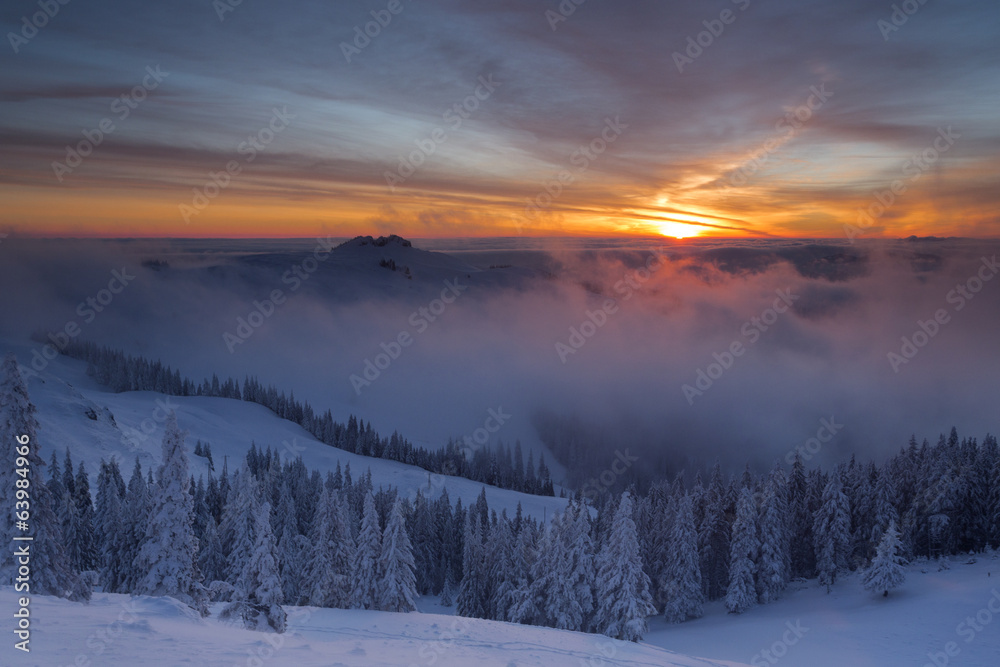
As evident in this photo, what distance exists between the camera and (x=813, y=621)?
4672cm

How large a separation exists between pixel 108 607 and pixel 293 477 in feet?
213

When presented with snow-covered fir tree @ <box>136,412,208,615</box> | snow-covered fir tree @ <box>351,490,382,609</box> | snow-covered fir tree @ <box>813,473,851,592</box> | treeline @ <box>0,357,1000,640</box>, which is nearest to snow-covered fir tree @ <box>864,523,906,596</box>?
treeline @ <box>0,357,1000,640</box>

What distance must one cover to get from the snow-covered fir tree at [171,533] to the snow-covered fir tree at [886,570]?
53039mm

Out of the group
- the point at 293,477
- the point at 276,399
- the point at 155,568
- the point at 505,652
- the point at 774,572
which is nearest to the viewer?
the point at 505,652

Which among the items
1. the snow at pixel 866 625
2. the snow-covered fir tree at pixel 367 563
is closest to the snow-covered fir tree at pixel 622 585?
the snow at pixel 866 625

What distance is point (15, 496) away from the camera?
2088 centimetres

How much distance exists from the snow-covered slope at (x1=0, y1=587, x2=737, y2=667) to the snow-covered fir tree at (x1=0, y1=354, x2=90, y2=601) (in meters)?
4.06

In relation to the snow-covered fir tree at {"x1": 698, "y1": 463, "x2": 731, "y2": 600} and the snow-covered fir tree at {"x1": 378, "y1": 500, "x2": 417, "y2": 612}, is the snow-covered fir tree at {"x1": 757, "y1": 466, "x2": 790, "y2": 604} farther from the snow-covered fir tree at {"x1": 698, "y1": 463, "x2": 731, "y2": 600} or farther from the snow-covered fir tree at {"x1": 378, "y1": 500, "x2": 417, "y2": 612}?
the snow-covered fir tree at {"x1": 378, "y1": 500, "x2": 417, "y2": 612}

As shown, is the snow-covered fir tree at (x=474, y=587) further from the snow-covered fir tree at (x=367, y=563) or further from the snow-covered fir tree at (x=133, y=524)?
the snow-covered fir tree at (x=133, y=524)

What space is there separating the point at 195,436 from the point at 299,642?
8977cm

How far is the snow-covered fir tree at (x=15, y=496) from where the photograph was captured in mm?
20562

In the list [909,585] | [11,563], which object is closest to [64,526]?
[11,563]

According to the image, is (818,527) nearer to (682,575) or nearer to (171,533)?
(682,575)

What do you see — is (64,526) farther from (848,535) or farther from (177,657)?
(848,535)
